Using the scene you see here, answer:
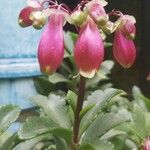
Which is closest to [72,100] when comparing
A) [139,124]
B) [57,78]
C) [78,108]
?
[78,108]

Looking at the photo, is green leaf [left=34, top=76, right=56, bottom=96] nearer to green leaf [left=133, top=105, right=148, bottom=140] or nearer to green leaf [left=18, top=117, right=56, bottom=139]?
green leaf [left=133, top=105, right=148, bottom=140]

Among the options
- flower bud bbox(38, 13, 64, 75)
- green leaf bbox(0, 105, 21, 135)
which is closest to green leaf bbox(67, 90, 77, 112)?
green leaf bbox(0, 105, 21, 135)

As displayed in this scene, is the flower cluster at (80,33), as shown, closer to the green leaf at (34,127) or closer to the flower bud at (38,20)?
the flower bud at (38,20)

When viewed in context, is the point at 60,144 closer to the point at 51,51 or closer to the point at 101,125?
the point at 101,125

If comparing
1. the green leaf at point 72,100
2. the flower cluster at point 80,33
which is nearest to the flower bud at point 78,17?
the flower cluster at point 80,33

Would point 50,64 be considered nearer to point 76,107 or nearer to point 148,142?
point 76,107

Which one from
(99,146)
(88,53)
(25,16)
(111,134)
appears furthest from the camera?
(111,134)
